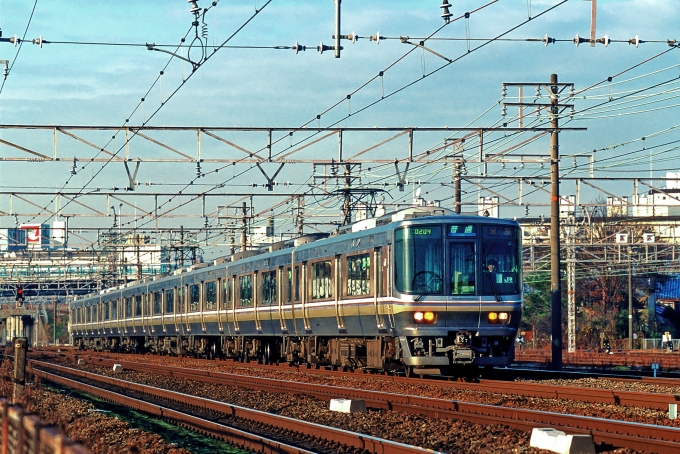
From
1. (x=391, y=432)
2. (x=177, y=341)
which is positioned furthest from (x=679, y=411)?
(x=177, y=341)

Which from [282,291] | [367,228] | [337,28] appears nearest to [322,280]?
[367,228]

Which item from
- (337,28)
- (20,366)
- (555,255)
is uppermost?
(337,28)

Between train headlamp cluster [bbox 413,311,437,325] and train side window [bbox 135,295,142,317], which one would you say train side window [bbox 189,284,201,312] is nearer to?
train side window [bbox 135,295,142,317]

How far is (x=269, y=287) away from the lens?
93.0ft

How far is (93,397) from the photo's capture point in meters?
20.7

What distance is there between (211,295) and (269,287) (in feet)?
22.4

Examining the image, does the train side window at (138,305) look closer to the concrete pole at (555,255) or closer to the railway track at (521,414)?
the concrete pole at (555,255)

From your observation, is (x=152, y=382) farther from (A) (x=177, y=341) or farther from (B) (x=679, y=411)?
(A) (x=177, y=341)

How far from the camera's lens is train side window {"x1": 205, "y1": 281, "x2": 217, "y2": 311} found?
34219mm

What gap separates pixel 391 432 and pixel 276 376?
11.7 meters

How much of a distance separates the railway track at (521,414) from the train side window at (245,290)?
8.52m

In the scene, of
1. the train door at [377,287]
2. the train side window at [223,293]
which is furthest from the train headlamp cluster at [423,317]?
the train side window at [223,293]

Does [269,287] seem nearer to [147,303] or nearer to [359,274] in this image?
[359,274]

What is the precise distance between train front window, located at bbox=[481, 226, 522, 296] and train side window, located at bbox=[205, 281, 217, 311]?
608 inches
